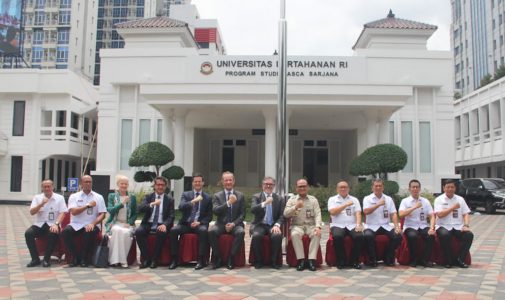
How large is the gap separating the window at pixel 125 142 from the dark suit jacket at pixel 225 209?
1297 cm

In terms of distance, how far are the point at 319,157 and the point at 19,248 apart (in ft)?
52.0

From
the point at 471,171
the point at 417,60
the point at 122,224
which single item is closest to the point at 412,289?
the point at 122,224

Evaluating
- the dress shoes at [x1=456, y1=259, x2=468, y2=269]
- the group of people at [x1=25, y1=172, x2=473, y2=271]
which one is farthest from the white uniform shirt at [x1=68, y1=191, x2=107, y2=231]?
the dress shoes at [x1=456, y1=259, x2=468, y2=269]

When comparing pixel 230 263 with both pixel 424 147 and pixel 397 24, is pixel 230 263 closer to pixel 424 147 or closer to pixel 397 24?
pixel 424 147

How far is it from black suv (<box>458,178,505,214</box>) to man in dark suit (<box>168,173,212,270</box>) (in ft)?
46.6

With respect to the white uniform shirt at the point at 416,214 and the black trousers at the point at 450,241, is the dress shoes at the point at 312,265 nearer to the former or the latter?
the white uniform shirt at the point at 416,214

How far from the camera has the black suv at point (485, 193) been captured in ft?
57.6

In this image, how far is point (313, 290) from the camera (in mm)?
5422

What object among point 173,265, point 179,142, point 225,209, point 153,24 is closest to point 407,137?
point 179,142

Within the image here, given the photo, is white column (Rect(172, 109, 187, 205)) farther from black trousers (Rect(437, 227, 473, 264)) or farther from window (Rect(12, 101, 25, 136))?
black trousers (Rect(437, 227, 473, 264))

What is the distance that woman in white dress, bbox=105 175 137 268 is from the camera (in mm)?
6820

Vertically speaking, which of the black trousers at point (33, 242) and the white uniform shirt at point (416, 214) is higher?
the white uniform shirt at point (416, 214)

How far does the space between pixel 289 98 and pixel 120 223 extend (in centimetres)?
915

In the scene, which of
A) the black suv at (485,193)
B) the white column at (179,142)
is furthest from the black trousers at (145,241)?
the black suv at (485,193)
